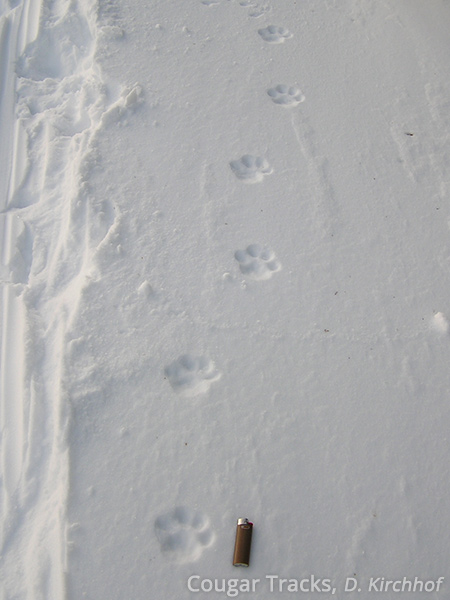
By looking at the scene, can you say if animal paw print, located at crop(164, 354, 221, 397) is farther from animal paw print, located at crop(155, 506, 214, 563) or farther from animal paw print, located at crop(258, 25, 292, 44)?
animal paw print, located at crop(258, 25, 292, 44)

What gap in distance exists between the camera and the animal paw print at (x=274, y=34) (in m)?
2.52

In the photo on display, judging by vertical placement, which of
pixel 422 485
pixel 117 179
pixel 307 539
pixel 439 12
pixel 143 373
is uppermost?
pixel 439 12

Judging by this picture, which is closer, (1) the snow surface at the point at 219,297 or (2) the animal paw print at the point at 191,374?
(1) the snow surface at the point at 219,297

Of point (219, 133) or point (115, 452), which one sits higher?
point (219, 133)

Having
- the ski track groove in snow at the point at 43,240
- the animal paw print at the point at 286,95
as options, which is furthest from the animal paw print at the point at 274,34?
the ski track groove in snow at the point at 43,240

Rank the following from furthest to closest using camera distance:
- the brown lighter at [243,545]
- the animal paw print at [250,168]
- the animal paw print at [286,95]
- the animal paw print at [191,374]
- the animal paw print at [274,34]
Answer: the animal paw print at [274,34] → the animal paw print at [286,95] → the animal paw print at [250,168] → the animal paw print at [191,374] → the brown lighter at [243,545]

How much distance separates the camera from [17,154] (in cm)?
210

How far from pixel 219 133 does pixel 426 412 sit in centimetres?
128

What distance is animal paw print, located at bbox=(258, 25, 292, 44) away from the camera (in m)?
2.52

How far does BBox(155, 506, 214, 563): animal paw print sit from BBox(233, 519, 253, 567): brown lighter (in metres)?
0.07

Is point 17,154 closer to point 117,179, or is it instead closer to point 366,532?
point 117,179

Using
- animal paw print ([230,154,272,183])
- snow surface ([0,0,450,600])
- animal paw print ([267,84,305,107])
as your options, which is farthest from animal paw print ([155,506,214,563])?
animal paw print ([267,84,305,107])

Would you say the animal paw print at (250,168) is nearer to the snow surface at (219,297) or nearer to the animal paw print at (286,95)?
the snow surface at (219,297)

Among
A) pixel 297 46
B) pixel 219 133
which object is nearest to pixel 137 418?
pixel 219 133
